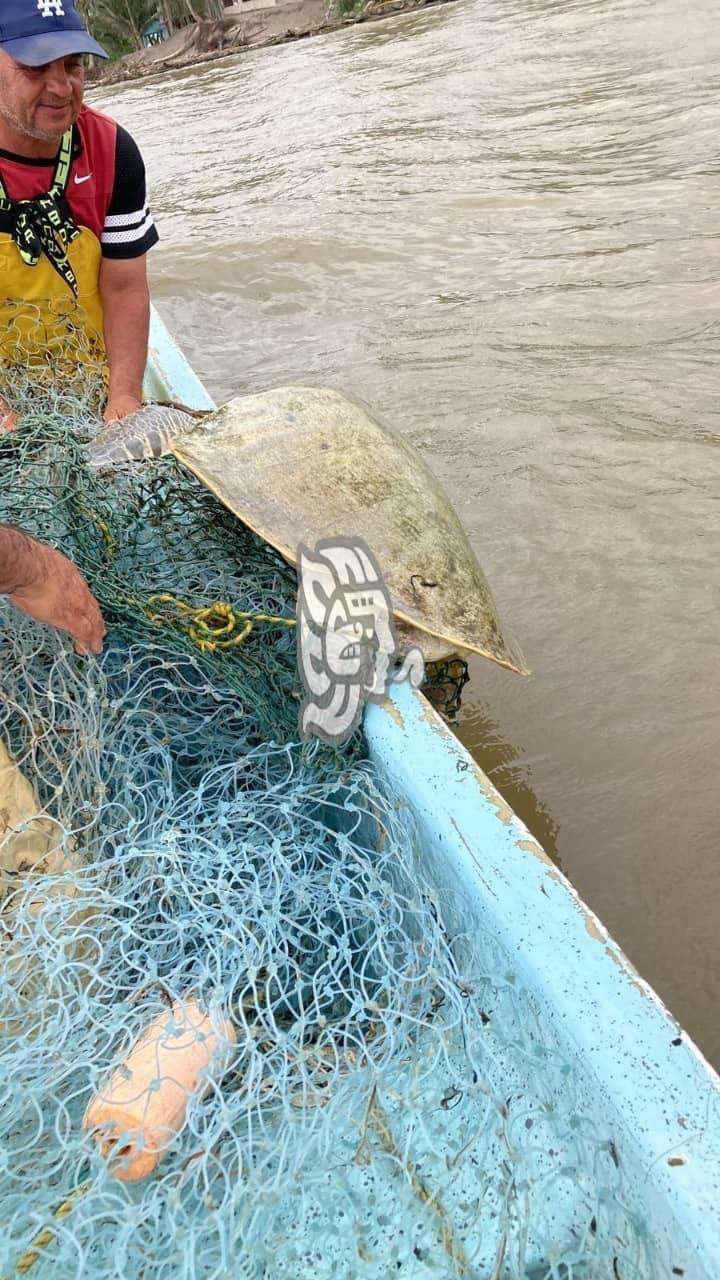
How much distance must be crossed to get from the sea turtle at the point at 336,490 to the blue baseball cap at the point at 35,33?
932mm

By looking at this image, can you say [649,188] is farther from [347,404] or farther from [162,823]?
[162,823]

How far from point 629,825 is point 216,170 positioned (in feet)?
35.2

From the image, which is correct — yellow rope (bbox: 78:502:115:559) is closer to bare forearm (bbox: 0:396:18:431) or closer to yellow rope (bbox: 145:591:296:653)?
yellow rope (bbox: 145:591:296:653)

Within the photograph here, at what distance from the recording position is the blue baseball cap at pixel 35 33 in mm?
2330

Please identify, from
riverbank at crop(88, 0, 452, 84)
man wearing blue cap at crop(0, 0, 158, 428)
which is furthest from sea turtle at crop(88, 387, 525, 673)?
riverbank at crop(88, 0, 452, 84)

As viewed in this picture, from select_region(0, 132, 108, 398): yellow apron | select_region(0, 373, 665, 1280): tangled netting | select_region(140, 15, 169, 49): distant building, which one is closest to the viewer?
select_region(0, 373, 665, 1280): tangled netting

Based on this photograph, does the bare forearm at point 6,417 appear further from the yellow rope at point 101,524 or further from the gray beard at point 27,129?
the gray beard at point 27,129

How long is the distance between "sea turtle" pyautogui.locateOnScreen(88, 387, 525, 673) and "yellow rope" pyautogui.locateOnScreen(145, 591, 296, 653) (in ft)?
0.79

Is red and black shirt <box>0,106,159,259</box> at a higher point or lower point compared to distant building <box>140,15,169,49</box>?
lower

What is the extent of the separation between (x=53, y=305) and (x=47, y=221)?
0.27m

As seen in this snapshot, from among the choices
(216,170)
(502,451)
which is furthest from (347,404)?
(216,170)

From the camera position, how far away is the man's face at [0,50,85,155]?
2.44 m

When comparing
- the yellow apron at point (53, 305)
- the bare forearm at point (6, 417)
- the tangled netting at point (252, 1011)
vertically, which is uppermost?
the yellow apron at point (53, 305)

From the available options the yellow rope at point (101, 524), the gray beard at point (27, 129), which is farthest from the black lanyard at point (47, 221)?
the yellow rope at point (101, 524)
